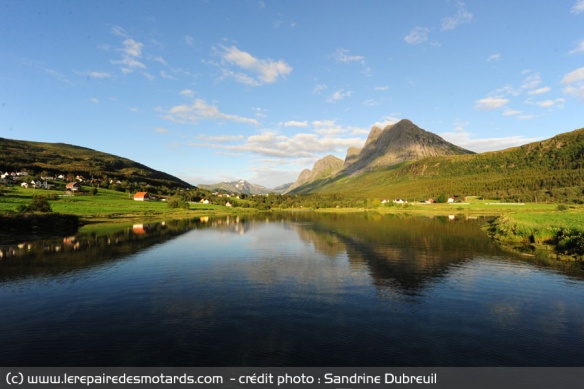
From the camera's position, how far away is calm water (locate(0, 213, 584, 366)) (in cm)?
1817

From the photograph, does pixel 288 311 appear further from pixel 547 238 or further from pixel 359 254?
pixel 547 238

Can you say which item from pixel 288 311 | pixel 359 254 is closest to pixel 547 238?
pixel 359 254

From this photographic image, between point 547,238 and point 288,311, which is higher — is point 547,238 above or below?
above

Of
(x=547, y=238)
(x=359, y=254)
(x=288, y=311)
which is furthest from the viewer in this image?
(x=547, y=238)

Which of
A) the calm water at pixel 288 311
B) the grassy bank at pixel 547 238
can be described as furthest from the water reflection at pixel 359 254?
the grassy bank at pixel 547 238

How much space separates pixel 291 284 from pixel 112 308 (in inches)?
664

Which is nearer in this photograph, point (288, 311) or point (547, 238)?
point (288, 311)

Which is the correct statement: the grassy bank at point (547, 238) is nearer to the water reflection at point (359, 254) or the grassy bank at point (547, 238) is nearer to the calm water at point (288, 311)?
the water reflection at point (359, 254)

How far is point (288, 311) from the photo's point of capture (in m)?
25.3

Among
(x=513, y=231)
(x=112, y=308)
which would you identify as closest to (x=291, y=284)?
(x=112, y=308)

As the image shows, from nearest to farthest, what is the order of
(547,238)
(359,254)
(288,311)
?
(288,311), (359,254), (547,238)

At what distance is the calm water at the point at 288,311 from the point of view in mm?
18172

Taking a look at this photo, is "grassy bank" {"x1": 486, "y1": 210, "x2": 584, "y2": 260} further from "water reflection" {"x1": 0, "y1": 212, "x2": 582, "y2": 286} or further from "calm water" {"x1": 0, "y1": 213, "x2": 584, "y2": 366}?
"calm water" {"x1": 0, "y1": 213, "x2": 584, "y2": 366}

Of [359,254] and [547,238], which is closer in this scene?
[359,254]
